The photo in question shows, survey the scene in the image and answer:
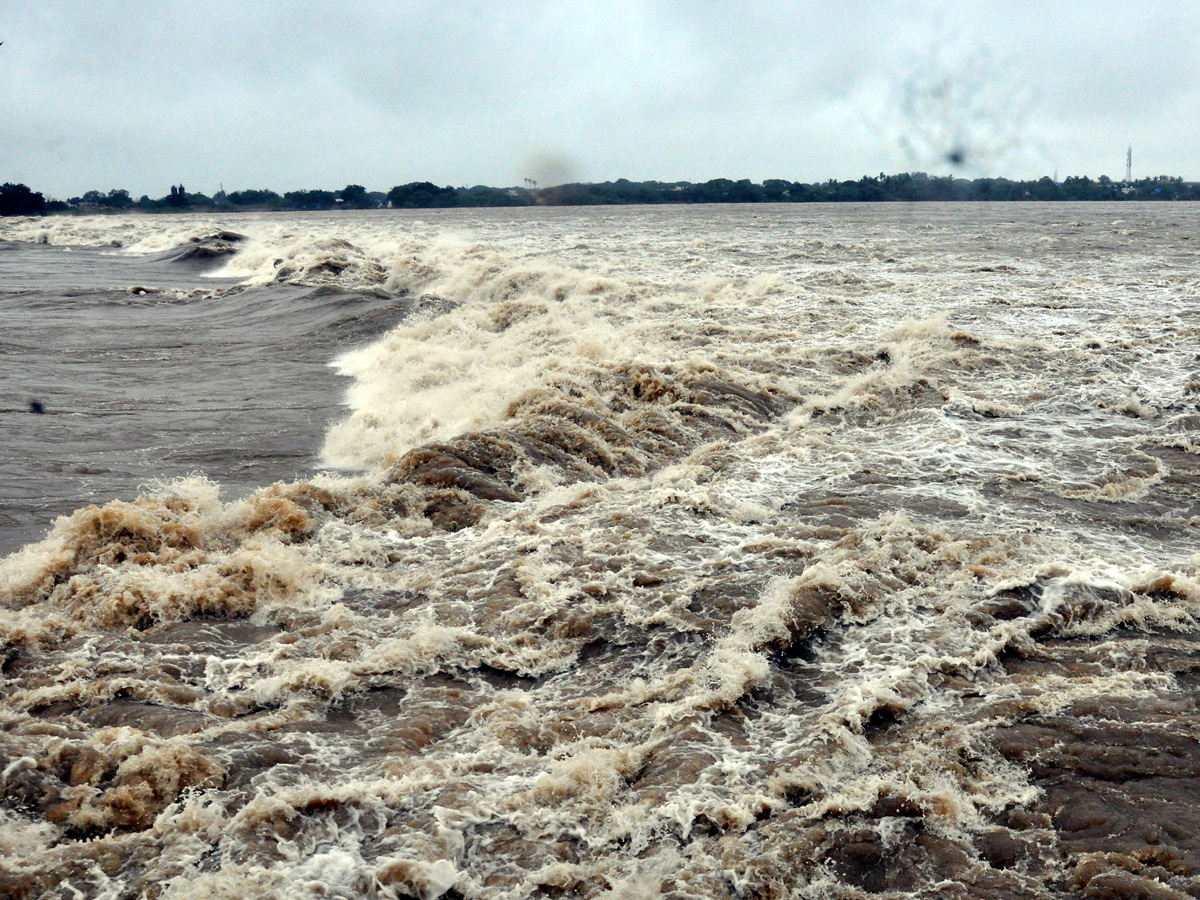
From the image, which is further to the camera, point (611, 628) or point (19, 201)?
point (19, 201)

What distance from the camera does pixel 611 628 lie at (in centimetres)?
559

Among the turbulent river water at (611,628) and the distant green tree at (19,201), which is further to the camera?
the distant green tree at (19,201)

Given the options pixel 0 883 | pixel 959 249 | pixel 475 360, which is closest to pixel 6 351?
pixel 475 360

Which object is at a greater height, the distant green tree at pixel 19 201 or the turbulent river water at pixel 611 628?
the distant green tree at pixel 19 201

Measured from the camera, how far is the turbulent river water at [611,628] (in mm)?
3594

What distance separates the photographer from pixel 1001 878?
10.8 feet

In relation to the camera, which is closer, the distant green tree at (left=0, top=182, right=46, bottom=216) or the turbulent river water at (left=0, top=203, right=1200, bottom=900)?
the turbulent river water at (left=0, top=203, right=1200, bottom=900)

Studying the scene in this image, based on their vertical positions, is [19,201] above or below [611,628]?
above

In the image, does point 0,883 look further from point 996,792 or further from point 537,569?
point 996,792

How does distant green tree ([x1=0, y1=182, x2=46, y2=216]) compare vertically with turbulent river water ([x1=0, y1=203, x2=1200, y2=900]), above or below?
above

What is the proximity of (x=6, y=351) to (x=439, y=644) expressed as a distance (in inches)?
542

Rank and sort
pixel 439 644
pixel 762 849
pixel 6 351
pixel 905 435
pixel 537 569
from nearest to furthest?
pixel 762 849 → pixel 439 644 → pixel 537 569 → pixel 905 435 → pixel 6 351

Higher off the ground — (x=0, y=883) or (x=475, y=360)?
(x=475, y=360)

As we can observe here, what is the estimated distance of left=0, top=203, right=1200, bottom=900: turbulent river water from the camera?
359 centimetres
